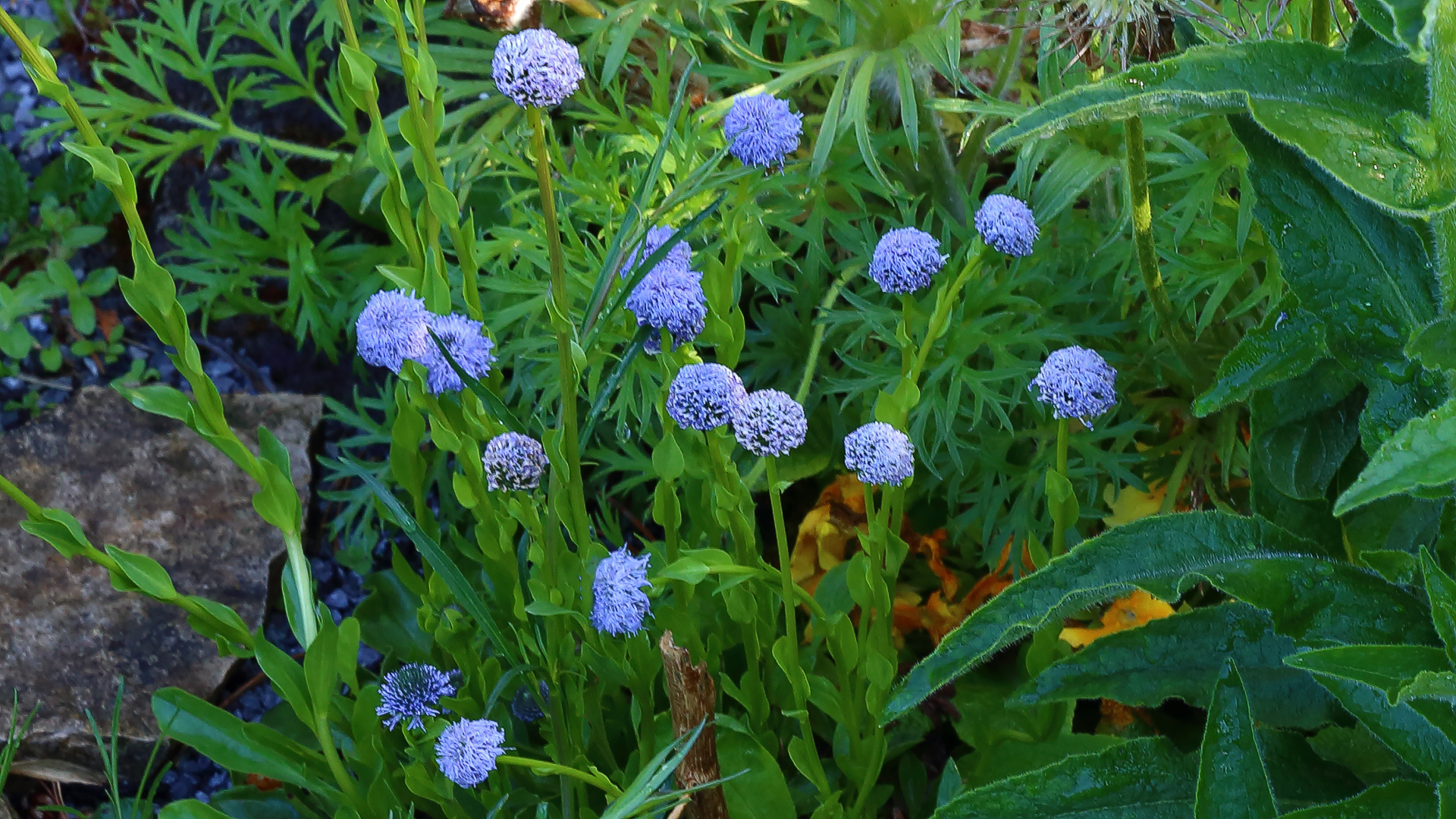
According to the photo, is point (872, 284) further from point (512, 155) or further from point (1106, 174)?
point (512, 155)

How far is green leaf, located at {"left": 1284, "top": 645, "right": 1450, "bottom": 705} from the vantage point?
0.94m

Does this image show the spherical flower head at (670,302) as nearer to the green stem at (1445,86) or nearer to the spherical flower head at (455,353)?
the spherical flower head at (455,353)

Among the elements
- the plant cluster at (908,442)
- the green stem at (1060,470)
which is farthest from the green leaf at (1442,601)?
the green stem at (1060,470)

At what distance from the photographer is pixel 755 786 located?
1350 mm

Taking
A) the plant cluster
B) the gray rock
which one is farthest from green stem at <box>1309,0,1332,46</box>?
the gray rock

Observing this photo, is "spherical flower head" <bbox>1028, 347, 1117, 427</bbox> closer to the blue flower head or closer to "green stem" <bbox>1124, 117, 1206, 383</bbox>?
"green stem" <bbox>1124, 117, 1206, 383</bbox>

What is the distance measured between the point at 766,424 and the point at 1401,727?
0.60 m

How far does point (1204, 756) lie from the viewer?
103cm

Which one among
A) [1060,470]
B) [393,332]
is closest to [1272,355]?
[1060,470]

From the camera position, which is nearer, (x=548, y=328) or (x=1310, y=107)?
(x=1310, y=107)

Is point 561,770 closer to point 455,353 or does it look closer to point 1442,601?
point 455,353

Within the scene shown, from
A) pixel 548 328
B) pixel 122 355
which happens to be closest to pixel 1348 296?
pixel 548 328

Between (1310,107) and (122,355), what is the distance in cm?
228

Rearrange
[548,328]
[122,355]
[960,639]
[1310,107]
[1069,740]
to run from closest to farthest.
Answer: [1310,107] → [960,639] → [1069,740] → [548,328] → [122,355]
